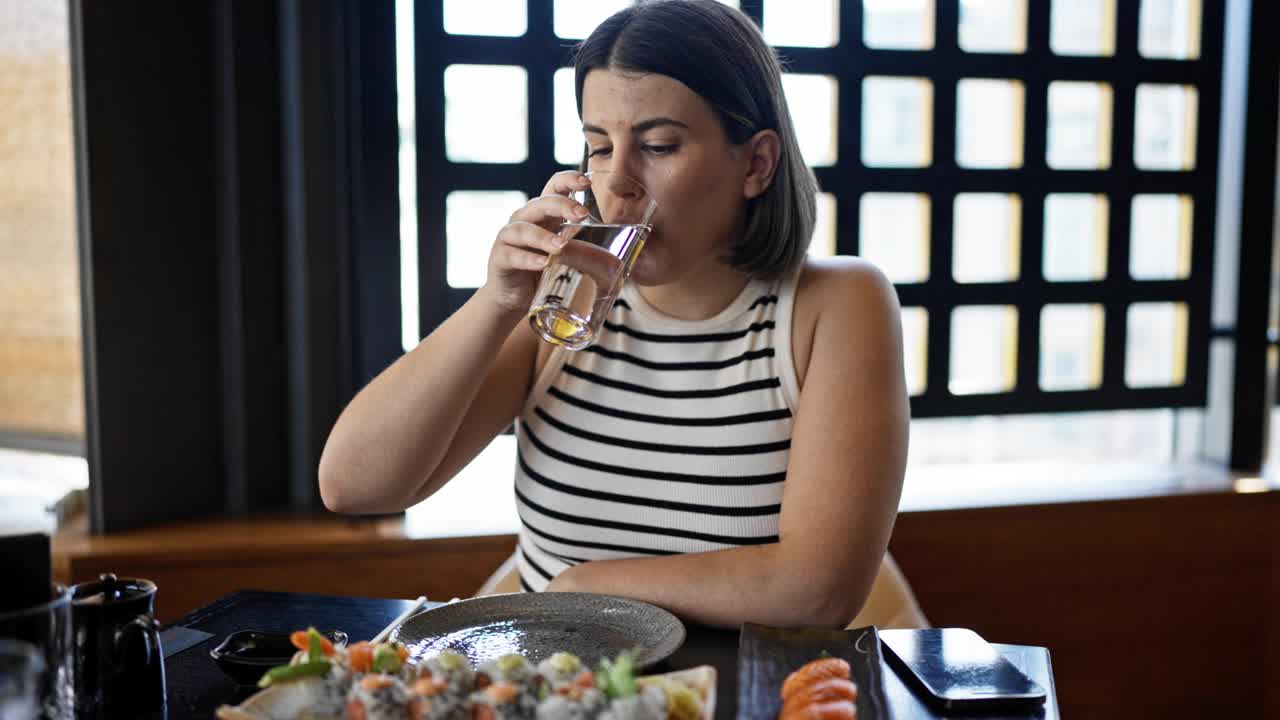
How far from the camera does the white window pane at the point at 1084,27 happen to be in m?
2.63

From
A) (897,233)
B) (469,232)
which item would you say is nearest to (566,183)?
(469,232)

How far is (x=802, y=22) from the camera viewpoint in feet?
8.20

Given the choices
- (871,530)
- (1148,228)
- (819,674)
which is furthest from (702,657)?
(1148,228)

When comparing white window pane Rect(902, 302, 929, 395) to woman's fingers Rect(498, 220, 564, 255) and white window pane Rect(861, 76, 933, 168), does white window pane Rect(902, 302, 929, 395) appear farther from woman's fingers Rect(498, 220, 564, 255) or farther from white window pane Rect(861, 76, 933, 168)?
woman's fingers Rect(498, 220, 564, 255)

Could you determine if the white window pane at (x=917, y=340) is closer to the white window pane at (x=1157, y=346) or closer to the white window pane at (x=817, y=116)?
the white window pane at (x=817, y=116)

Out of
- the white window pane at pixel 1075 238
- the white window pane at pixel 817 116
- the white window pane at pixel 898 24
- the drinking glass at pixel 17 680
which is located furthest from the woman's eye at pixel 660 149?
the white window pane at pixel 1075 238

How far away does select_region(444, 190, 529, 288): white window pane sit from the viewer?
7.81 feet

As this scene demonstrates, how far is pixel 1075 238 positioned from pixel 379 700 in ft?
7.84

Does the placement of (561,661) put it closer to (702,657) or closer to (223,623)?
(702,657)

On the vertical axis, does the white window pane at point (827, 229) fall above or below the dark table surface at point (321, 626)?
above

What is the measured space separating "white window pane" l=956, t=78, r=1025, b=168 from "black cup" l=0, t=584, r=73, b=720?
2.28 metres

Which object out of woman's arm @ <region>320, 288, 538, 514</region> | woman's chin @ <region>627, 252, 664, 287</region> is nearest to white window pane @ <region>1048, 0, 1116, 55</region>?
woman's chin @ <region>627, 252, 664, 287</region>

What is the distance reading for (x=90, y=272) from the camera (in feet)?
6.82

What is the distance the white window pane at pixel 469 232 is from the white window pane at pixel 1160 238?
160 cm
